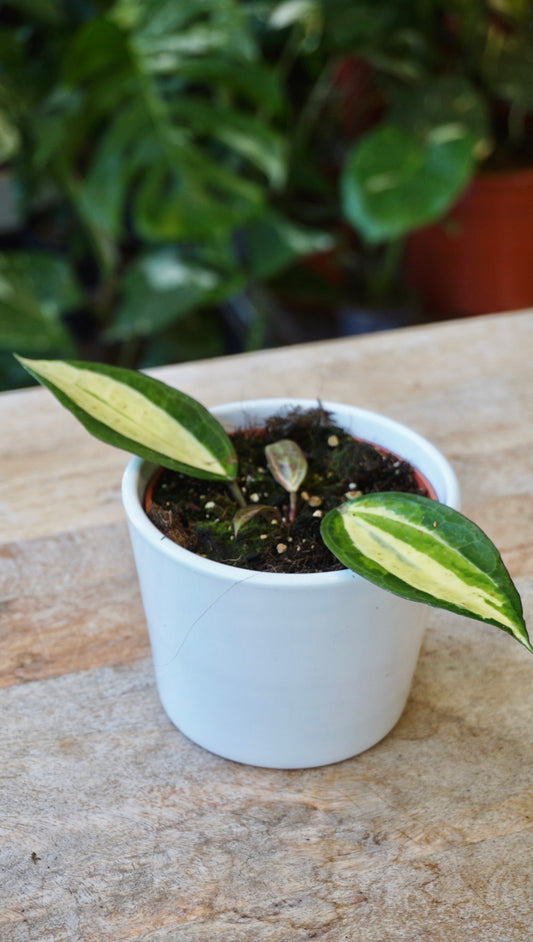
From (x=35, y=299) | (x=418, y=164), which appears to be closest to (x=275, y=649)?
(x=35, y=299)

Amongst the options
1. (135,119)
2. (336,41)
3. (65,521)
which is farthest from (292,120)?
(65,521)

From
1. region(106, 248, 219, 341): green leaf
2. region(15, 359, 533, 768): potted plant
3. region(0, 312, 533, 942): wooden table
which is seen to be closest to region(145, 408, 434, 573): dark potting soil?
region(15, 359, 533, 768): potted plant

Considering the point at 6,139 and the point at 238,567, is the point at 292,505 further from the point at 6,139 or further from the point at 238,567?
the point at 6,139

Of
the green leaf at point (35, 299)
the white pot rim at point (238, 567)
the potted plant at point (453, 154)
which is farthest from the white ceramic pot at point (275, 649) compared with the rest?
the potted plant at point (453, 154)

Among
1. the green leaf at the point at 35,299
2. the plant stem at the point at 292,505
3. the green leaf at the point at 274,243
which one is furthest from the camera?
the green leaf at the point at 274,243

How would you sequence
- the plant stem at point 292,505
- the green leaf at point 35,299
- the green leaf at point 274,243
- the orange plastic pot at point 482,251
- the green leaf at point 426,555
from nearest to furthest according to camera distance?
→ the green leaf at point 426,555
the plant stem at point 292,505
the green leaf at point 35,299
the green leaf at point 274,243
the orange plastic pot at point 482,251

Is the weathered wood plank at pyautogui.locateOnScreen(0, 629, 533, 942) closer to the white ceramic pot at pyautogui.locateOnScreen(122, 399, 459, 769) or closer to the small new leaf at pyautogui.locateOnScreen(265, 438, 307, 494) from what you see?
the white ceramic pot at pyautogui.locateOnScreen(122, 399, 459, 769)

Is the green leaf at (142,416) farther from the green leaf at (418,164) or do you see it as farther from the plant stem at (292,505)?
the green leaf at (418,164)

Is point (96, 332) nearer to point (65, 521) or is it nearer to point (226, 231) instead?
point (226, 231)
